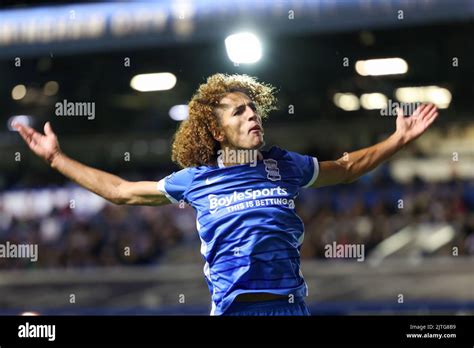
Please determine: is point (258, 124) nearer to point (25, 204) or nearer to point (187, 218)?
point (187, 218)

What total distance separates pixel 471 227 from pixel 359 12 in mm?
2290

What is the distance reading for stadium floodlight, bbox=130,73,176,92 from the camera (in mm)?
8227

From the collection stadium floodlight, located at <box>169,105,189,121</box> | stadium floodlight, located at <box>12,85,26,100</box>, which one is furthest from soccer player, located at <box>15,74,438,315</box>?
stadium floodlight, located at <box>12,85,26,100</box>

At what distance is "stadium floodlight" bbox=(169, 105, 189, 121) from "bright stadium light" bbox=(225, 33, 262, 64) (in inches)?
22.0

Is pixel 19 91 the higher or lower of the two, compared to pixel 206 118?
higher

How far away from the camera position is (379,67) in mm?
8203

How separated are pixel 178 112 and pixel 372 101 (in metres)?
1.85

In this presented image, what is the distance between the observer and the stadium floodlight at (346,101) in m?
8.60

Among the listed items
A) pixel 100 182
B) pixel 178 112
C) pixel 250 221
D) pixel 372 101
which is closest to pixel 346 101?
pixel 372 101

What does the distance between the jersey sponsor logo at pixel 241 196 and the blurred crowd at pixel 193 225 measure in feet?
8.01

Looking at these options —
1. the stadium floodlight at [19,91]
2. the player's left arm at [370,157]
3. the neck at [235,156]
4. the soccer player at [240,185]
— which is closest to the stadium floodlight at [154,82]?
the stadium floodlight at [19,91]

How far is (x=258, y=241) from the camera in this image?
5.80 meters

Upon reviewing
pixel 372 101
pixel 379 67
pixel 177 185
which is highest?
pixel 379 67

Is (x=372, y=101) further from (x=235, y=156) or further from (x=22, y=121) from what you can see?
(x=22, y=121)
